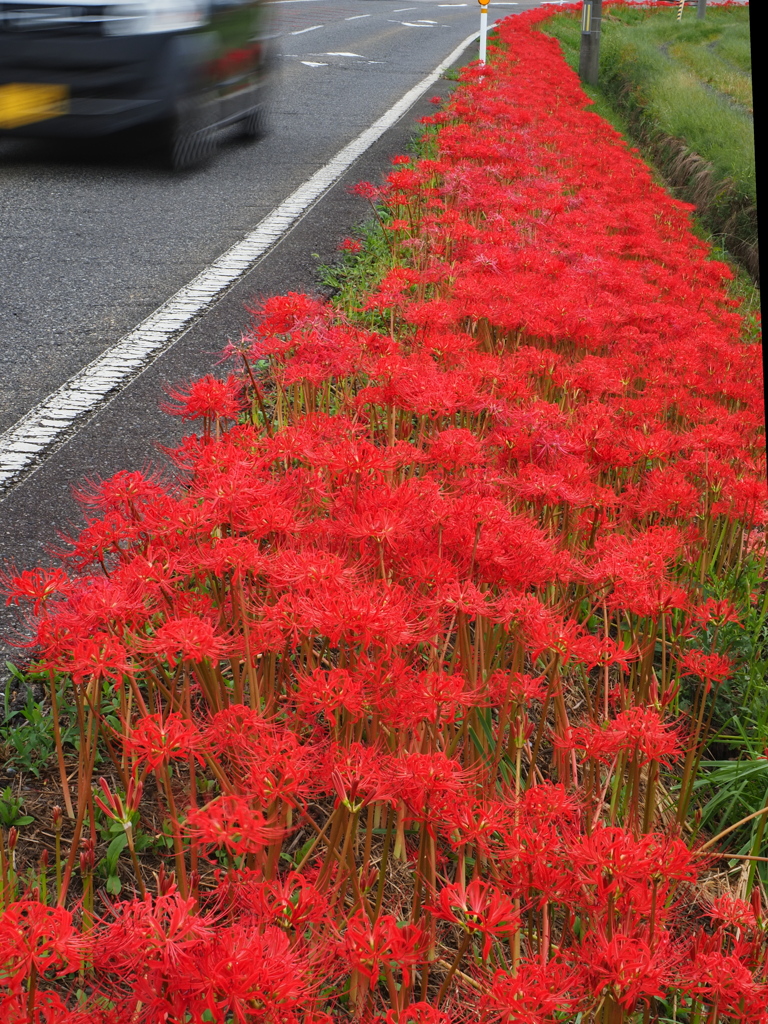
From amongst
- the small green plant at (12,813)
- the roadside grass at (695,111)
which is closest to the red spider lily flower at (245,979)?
the small green plant at (12,813)

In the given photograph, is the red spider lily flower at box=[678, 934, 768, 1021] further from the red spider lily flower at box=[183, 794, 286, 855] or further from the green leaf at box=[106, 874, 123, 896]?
the green leaf at box=[106, 874, 123, 896]

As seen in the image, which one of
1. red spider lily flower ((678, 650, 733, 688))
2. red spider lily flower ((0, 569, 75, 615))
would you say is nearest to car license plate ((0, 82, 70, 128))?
red spider lily flower ((0, 569, 75, 615))

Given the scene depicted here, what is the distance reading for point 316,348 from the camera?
289 centimetres

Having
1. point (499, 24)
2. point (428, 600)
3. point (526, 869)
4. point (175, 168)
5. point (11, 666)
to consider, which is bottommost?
point (11, 666)

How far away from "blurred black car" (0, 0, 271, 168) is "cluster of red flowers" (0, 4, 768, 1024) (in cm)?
453

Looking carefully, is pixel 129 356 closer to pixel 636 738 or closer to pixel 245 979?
pixel 636 738

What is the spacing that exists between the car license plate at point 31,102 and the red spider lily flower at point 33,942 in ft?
22.8

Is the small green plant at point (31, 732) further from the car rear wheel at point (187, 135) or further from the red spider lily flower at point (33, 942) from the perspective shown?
the car rear wheel at point (187, 135)

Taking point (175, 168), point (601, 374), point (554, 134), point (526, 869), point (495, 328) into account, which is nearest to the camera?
point (526, 869)

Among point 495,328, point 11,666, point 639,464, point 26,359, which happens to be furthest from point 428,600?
point 26,359

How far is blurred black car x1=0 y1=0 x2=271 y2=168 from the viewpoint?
6.66 m

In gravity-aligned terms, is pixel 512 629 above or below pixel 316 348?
below

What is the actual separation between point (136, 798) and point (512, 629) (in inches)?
29.8

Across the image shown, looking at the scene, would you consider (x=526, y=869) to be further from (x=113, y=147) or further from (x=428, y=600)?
(x=113, y=147)
